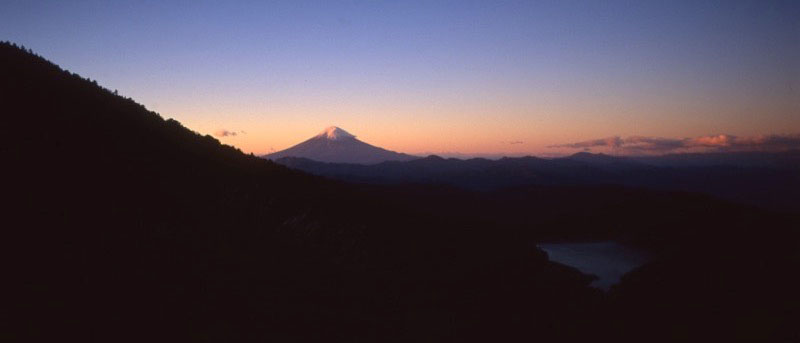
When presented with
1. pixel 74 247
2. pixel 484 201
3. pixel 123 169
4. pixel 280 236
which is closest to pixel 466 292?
pixel 280 236

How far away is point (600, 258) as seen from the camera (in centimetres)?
9450

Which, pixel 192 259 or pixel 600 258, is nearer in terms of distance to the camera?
pixel 192 259

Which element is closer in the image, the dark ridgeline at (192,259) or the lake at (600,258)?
the dark ridgeline at (192,259)

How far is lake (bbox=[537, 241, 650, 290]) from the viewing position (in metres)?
Answer: 79.3

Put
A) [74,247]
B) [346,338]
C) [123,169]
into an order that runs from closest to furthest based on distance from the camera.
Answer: [74,247] → [346,338] → [123,169]

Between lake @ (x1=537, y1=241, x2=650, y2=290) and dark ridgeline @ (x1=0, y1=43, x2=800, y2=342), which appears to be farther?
lake @ (x1=537, y1=241, x2=650, y2=290)

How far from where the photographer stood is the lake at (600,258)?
260 feet

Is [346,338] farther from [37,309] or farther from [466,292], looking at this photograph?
[466,292]

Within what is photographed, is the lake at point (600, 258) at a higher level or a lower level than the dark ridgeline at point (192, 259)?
lower

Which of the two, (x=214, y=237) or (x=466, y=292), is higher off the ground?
(x=214, y=237)

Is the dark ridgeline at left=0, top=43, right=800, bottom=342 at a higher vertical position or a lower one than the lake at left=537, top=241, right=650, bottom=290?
higher

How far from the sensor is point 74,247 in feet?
34.2

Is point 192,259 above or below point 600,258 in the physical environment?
above

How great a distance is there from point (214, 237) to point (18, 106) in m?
12.8
